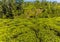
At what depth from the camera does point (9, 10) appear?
64.9m

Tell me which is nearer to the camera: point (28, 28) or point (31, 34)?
point (31, 34)

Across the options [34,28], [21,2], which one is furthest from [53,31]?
[21,2]

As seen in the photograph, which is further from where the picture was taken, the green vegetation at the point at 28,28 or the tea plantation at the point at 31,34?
the green vegetation at the point at 28,28

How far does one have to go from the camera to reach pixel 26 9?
67.6 metres

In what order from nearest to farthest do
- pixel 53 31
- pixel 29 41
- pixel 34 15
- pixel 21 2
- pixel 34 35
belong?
pixel 29 41
pixel 34 35
pixel 53 31
pixel 34 15
pixel 21 2

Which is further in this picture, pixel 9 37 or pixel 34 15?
pixel 34 15

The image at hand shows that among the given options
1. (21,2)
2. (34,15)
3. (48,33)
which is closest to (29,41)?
(48,33)

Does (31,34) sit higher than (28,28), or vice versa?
(28,28)

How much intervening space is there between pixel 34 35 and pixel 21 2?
35.0 m

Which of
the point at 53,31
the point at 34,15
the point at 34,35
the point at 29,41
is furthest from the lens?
the point at 34,15

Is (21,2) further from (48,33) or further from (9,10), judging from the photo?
(48,33)

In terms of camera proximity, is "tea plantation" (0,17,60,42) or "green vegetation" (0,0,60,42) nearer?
"tea plantation" (0,17,60,42)

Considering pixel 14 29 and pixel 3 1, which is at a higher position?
pixel 3 1

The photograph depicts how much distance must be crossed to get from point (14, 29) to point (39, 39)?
8.43m
